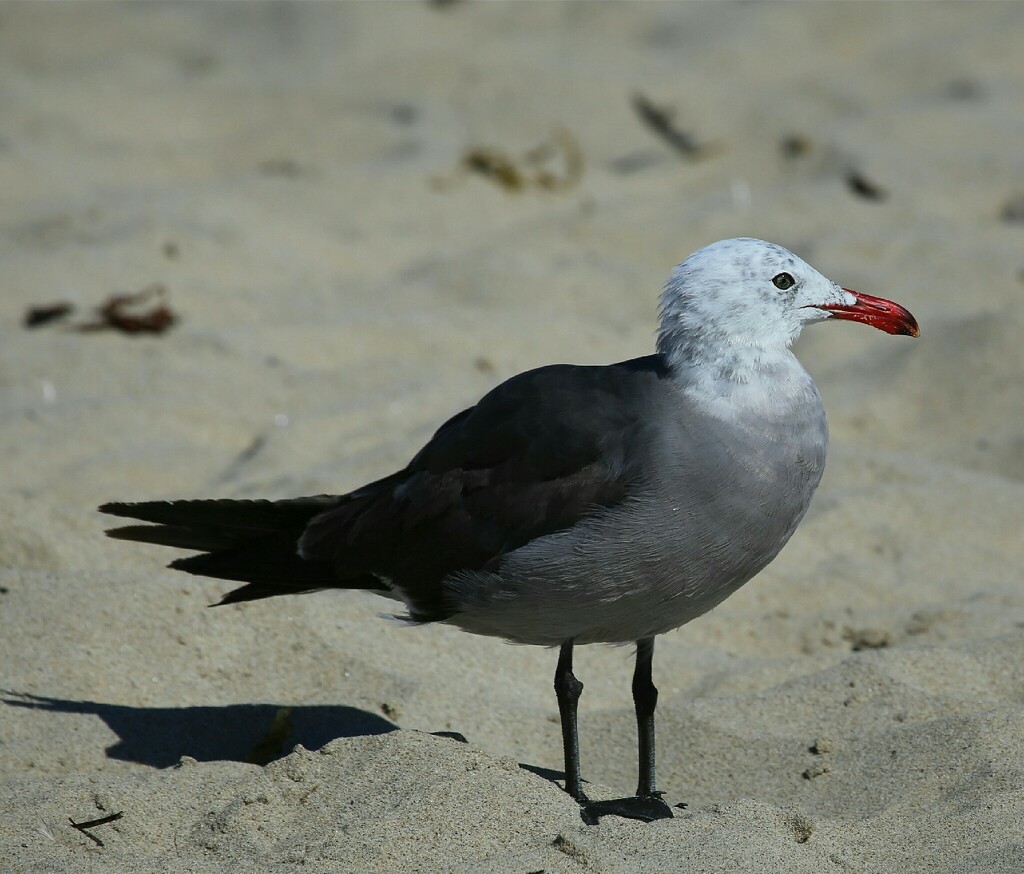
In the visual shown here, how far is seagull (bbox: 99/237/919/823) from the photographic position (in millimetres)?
3248

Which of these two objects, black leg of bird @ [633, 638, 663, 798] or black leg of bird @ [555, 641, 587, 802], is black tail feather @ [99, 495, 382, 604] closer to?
black leg of bird @ [555, 641, 587, 802]

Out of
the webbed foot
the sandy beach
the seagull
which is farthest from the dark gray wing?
the webbed foot

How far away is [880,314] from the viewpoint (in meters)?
3.62

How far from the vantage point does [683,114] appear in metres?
9.05

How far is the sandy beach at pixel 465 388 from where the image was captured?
310cm

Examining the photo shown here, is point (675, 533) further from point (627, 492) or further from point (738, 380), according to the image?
point (738, 380)

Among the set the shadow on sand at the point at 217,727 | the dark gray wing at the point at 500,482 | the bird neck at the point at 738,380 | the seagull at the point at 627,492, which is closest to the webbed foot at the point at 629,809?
the seagull at the point at 627,492

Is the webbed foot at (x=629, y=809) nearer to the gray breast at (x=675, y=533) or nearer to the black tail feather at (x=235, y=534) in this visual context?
the gray breast at (x=675, y=533)

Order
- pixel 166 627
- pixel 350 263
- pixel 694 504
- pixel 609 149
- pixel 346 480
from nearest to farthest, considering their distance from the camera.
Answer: pixel 694 504 → pixel 166 627 → pixel 346 480 → pixel 350 263 → pixel 609 149

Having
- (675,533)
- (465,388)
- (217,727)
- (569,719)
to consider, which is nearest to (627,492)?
(675,533)

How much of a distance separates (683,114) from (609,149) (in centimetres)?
56

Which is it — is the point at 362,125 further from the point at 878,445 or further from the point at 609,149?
A: the point at 878,445

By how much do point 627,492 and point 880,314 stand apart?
87 centimetres

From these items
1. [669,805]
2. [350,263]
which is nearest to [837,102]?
[350,263]
